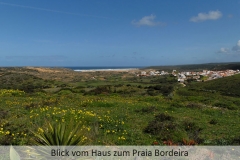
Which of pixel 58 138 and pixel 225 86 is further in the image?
pixel 225 86

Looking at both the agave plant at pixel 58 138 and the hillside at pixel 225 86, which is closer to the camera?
the agave plant at pixel 58 138

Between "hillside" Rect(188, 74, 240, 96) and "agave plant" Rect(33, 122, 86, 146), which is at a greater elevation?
"agave plant" Rect(33, 122, 86, 146)

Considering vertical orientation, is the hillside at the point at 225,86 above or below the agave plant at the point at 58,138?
below

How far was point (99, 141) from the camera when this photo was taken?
689 cm

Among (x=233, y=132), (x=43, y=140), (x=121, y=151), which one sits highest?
(x=43, y=140)

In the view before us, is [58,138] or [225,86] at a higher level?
[58,138]

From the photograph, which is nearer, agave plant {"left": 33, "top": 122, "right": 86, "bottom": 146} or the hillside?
agave plant {"left": 33, "top": 122, "right": 86, "bottom": 146}

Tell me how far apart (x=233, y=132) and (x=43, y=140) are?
325 inches

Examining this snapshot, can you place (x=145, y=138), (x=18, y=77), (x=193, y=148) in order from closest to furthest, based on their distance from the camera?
(x=193, y=148) < (x=145, y=138) < (x=18, y=77)

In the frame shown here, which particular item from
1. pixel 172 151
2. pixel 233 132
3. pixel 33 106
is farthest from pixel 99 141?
pixel 33 106

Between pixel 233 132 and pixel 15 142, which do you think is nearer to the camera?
pixel 15 142

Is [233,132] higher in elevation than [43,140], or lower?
lower

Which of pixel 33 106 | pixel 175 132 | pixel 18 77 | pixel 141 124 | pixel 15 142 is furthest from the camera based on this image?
pixel 18 77

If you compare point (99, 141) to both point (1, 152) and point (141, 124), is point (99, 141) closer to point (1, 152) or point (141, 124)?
point (1, 152)
